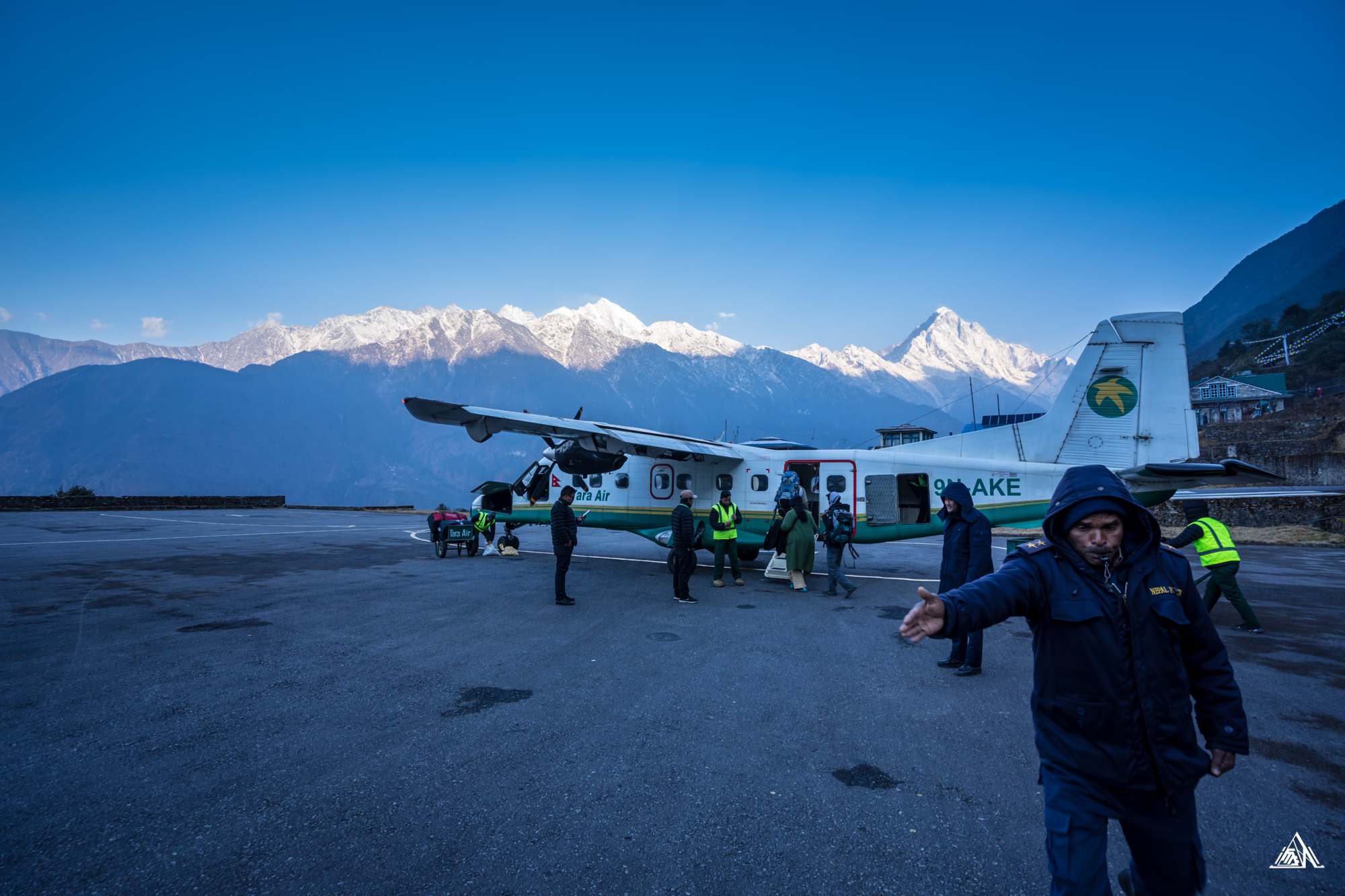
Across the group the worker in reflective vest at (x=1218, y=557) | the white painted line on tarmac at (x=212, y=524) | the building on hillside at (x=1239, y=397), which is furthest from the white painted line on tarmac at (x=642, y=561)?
the building on hillside at (x=1239, y=397)

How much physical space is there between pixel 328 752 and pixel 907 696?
17.0ft

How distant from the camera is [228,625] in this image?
7.95 metres

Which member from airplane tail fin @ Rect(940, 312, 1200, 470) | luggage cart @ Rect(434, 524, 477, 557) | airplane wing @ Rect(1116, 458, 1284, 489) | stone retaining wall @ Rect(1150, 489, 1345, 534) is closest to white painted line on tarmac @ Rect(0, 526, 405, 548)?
luggage cart @ Rect(434, 524, 477, 557)

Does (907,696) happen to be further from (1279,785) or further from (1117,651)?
(1117,651)

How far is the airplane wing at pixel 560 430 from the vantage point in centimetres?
995

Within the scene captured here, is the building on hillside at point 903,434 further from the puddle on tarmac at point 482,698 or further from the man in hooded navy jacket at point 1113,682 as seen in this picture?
the man in hooded navy jacket at point 1113,682

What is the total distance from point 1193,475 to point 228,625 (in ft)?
48.0

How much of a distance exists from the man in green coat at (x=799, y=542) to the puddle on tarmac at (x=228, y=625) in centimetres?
888

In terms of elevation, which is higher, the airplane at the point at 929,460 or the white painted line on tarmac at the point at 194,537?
the airplane at the point at 929,460

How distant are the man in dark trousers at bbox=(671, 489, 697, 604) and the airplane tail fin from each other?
645 centimetres

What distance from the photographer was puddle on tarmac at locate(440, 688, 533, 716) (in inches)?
207

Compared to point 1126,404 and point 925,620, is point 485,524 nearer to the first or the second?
point 1126,404

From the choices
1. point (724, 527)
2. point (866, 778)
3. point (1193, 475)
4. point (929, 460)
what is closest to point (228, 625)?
point (724, 527)

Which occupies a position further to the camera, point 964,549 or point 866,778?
point 964,549
